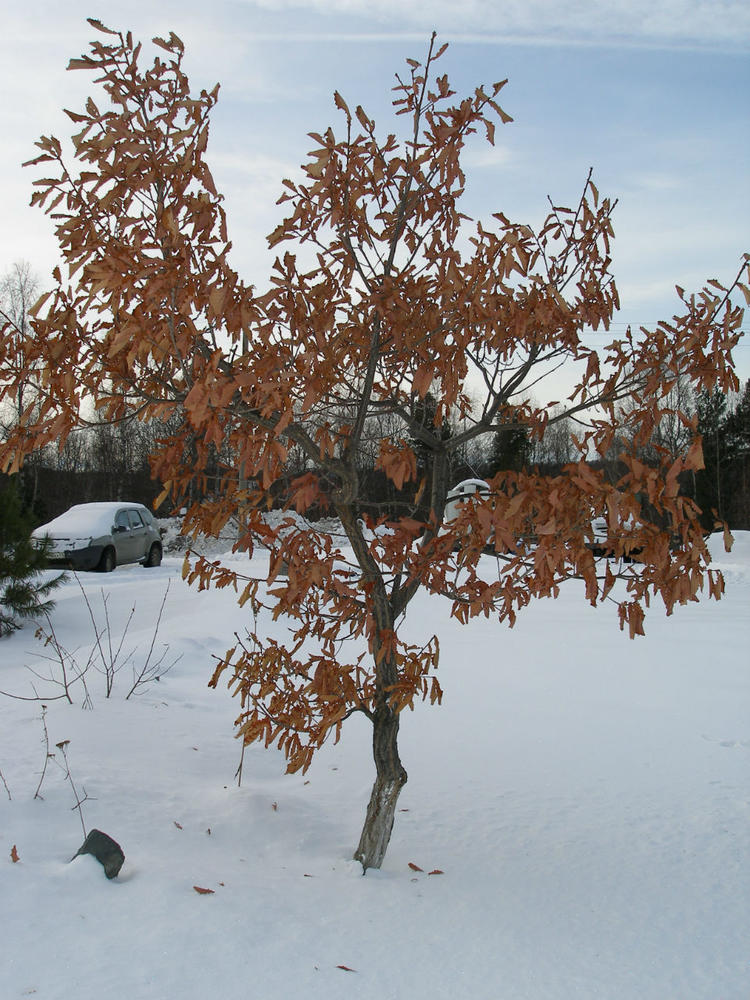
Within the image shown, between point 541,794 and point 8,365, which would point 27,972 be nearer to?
point 8,365

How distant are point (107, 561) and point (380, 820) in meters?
12.5

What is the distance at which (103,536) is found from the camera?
14.3 m

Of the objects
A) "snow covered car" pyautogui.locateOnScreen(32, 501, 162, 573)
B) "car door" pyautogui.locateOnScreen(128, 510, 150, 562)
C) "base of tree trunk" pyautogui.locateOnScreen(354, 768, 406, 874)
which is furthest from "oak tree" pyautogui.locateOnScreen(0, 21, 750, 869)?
"car door" pyautogui.locateOnScreen(128, 510, 150, 562)

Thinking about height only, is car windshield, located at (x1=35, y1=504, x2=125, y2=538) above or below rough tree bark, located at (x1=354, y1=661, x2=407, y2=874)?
above

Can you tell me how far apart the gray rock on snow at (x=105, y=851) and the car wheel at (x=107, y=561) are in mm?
12236

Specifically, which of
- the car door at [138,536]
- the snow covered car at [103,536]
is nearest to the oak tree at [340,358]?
the snow covered car at [103,536]

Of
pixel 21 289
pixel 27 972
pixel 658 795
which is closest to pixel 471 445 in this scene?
pixel 21 289

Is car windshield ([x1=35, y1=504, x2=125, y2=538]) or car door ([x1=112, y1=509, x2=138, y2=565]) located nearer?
car windshield ([x1=35, y1=504, x2=125, y2=538])

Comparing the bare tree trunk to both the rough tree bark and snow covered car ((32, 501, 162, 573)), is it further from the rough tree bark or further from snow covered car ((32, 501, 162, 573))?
snow covered car ((32, 501, 162, 573))

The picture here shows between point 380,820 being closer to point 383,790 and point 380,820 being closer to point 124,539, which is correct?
point 383,790

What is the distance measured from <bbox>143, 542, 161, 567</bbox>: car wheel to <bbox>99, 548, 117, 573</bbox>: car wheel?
1331 millimetres

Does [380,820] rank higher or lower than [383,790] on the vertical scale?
lower

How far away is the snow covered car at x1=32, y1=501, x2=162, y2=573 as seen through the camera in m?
14.1

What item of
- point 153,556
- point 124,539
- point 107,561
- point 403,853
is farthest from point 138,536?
point 403,853
